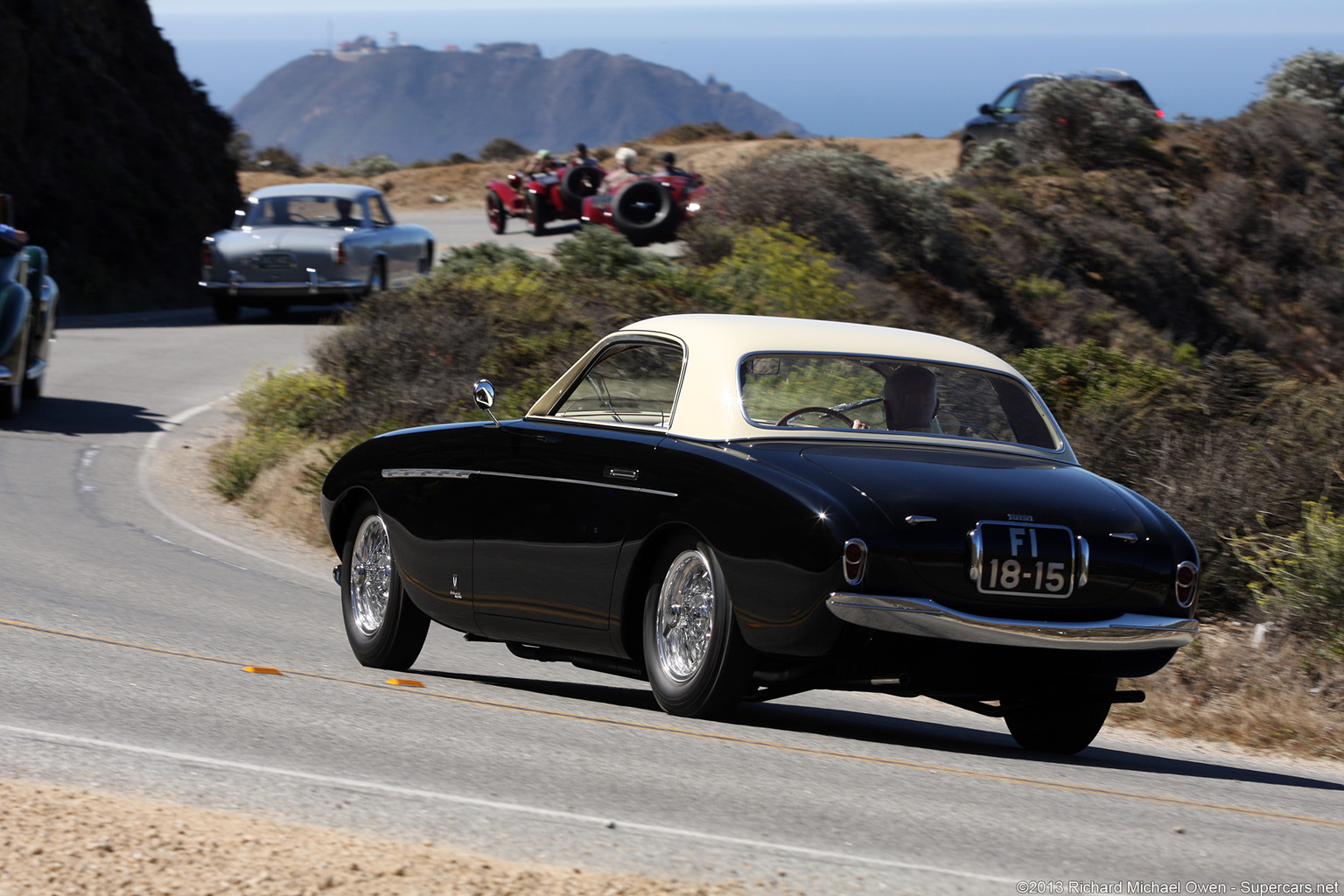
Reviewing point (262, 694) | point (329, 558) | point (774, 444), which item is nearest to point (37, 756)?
point (262, 694)

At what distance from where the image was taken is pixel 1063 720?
6.56m

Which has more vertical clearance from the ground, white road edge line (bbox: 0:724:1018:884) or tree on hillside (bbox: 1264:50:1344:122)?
tree on hillside (bbox: 1264:50:1344:122)

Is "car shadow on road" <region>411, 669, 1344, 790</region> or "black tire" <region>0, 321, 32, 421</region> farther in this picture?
"black tire" <region>0, 321, 32, 421</region>

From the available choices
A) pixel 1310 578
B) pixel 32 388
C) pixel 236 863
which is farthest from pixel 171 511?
pixel 236 863

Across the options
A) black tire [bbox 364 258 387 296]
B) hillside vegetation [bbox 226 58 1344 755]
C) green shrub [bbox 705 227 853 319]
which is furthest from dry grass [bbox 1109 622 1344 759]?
black tire [bbox 364 258 387 296]

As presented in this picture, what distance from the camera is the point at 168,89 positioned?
40.2m

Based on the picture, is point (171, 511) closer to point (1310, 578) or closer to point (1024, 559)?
point (1310, 578)

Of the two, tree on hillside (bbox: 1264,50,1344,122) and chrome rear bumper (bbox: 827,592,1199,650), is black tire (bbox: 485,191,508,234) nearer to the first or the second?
tree on hillside (bbox: 1264,50,1344,122)

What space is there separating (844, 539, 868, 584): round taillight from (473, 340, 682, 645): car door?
981 millimetres

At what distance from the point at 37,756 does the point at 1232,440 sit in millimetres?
8247

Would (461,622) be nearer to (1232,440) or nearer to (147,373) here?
(1232,440)

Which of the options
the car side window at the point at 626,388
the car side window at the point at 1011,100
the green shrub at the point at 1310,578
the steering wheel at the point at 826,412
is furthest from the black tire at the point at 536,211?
the steering wheel at the point at 826,412

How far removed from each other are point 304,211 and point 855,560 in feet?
68.1

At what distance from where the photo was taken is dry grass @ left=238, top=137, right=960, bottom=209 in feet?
181
